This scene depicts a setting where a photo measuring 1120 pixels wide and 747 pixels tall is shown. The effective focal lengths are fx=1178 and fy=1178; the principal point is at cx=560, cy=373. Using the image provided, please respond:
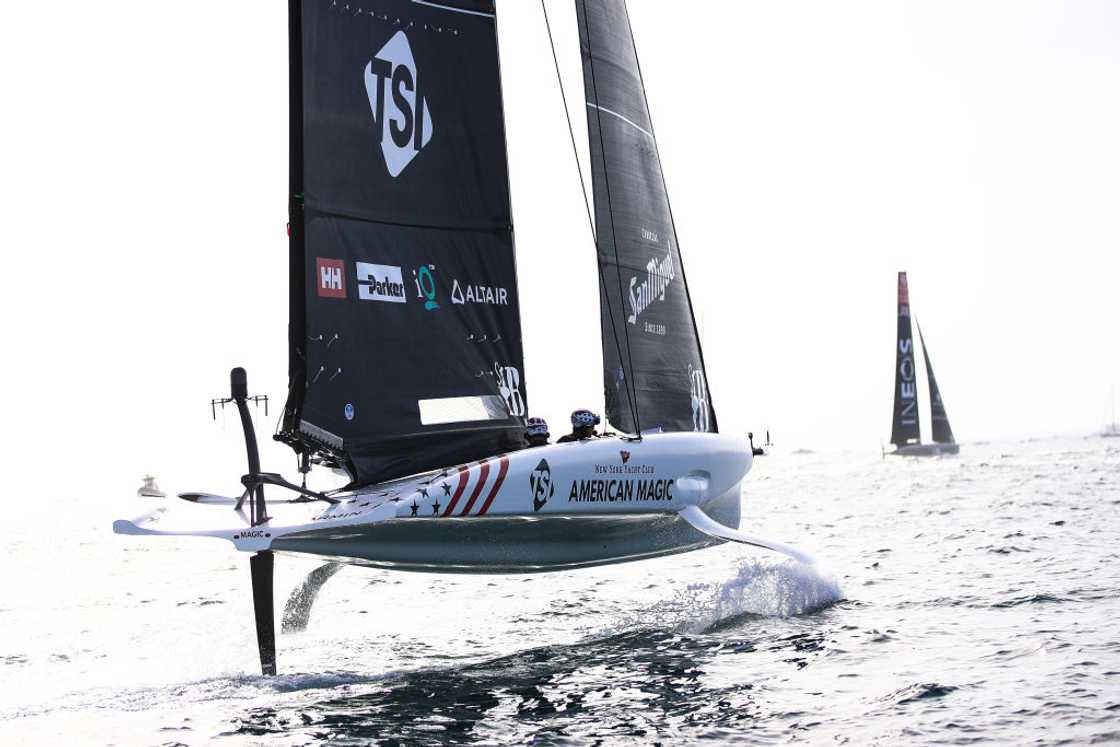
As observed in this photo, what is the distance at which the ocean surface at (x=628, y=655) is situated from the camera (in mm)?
6020

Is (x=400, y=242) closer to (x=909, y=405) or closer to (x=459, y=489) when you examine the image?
(x=459, y=489)

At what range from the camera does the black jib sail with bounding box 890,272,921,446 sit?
48031 millimetres

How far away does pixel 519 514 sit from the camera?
7.95 m

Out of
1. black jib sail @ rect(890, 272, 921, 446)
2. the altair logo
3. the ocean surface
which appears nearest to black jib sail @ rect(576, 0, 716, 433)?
the altair logo

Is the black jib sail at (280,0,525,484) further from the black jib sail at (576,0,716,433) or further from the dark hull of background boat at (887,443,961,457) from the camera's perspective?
the dark hull of background boat at (887,443,961,457)

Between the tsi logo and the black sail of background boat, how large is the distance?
41.1m

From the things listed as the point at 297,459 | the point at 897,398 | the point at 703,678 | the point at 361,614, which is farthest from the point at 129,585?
the point at 897,398

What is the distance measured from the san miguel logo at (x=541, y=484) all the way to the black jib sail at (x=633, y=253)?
311 cm

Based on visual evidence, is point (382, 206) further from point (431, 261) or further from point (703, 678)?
point (703, 678)

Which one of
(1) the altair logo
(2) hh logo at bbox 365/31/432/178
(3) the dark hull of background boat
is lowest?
(3) the dark hull of background boat

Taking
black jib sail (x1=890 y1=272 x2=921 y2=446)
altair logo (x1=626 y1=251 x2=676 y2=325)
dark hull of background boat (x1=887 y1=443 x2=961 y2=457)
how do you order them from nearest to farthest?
altair logo (x1=626 y1=251 x2=676 y2=325)
black jib sail (x1=890 y1=272 x2=921 y2=446)
dark hull of background boat (x1=887 y1=443 x2=961 y2=457)

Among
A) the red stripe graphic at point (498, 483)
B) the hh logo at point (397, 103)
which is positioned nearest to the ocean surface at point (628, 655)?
the red stripe graphic at point (498, 483)

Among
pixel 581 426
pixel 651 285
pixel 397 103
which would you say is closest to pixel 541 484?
pixel 581 426

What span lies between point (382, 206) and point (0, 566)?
52.7 ft
